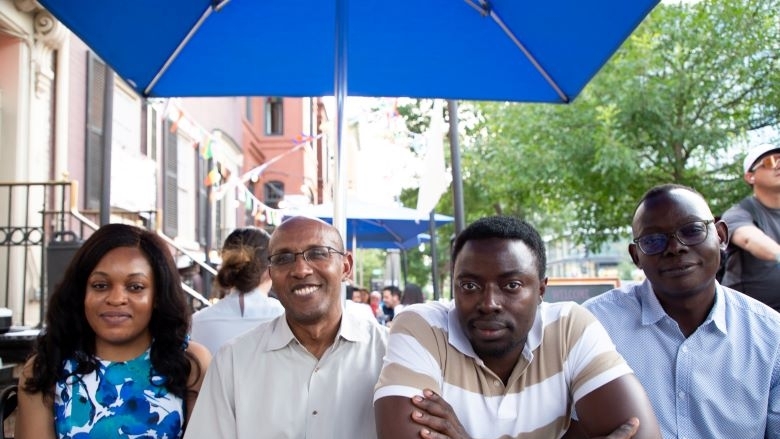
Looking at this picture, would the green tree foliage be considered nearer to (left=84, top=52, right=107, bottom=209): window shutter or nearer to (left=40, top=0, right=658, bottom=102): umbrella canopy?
(left=84, top=52, right=107, bottom=209): window shutter

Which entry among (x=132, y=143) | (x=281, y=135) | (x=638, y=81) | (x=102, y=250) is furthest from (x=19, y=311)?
(x=281, y=135)

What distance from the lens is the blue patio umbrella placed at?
134 inches

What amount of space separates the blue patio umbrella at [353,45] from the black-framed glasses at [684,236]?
95 centimetres

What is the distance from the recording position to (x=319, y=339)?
2793 mm

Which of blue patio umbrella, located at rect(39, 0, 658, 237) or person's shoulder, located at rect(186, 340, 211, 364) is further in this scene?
blue patio umbrella, located at rect(39, 0, 658, 237)

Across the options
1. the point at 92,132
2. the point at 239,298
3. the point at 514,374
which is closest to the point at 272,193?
the point at 92,132

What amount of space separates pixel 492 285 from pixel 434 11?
1.82m

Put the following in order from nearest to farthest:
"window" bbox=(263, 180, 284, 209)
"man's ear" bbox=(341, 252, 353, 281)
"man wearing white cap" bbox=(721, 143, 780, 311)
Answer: "man's ear" bbox=(341, 252, 353, 281)
"man wearing white cap" bbox=(721, 143, 780, 311)
"window" bbox=(263, 180, 284, 209)

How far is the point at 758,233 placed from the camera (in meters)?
3.76

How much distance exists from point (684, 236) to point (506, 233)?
77cm

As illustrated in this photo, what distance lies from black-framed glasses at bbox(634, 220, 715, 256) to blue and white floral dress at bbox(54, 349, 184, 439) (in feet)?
6.34

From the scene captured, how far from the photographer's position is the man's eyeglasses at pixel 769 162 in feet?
12.8

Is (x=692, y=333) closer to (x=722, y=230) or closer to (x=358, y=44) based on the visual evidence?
(x=722, y=230)

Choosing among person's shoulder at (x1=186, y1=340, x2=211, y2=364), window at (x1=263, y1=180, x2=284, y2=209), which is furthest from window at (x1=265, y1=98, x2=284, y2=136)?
person's shoulder at (x1=186, y1=340, x2=211, y2=364)
